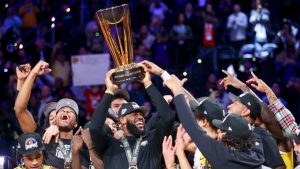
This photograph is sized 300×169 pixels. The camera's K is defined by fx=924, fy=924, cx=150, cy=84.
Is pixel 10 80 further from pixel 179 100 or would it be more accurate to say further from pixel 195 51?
pixel 179 100

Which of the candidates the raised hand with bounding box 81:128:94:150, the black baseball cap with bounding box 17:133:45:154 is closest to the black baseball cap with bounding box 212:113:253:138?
the raised hand with bounding box 81:128:94:150

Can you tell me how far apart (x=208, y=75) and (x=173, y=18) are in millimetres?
2083

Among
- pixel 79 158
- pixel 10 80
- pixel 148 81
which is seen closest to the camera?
pixel 148 81

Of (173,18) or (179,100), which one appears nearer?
(179,100)

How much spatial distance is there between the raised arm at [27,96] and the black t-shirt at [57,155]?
11.2 inches

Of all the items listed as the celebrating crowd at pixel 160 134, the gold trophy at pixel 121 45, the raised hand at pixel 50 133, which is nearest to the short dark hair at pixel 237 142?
the celebrating crowd at pixel 160 134

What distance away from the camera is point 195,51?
18.8m

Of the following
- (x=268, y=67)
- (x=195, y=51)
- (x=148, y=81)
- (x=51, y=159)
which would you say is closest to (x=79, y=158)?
(x=51, y=159)

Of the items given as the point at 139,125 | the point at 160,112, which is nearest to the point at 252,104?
the point at 160,112

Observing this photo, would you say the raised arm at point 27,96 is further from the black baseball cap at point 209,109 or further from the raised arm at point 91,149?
the black baseball cap at point 209,109

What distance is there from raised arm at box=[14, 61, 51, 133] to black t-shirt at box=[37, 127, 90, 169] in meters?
0.28

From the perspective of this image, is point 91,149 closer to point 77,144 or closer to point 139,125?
point 77,144

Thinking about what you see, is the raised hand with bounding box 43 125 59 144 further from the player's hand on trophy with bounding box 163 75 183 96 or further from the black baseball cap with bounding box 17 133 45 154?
the player's hand on trophy with bounding box 163 75 183 96

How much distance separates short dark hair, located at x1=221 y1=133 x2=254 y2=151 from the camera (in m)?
7.45
